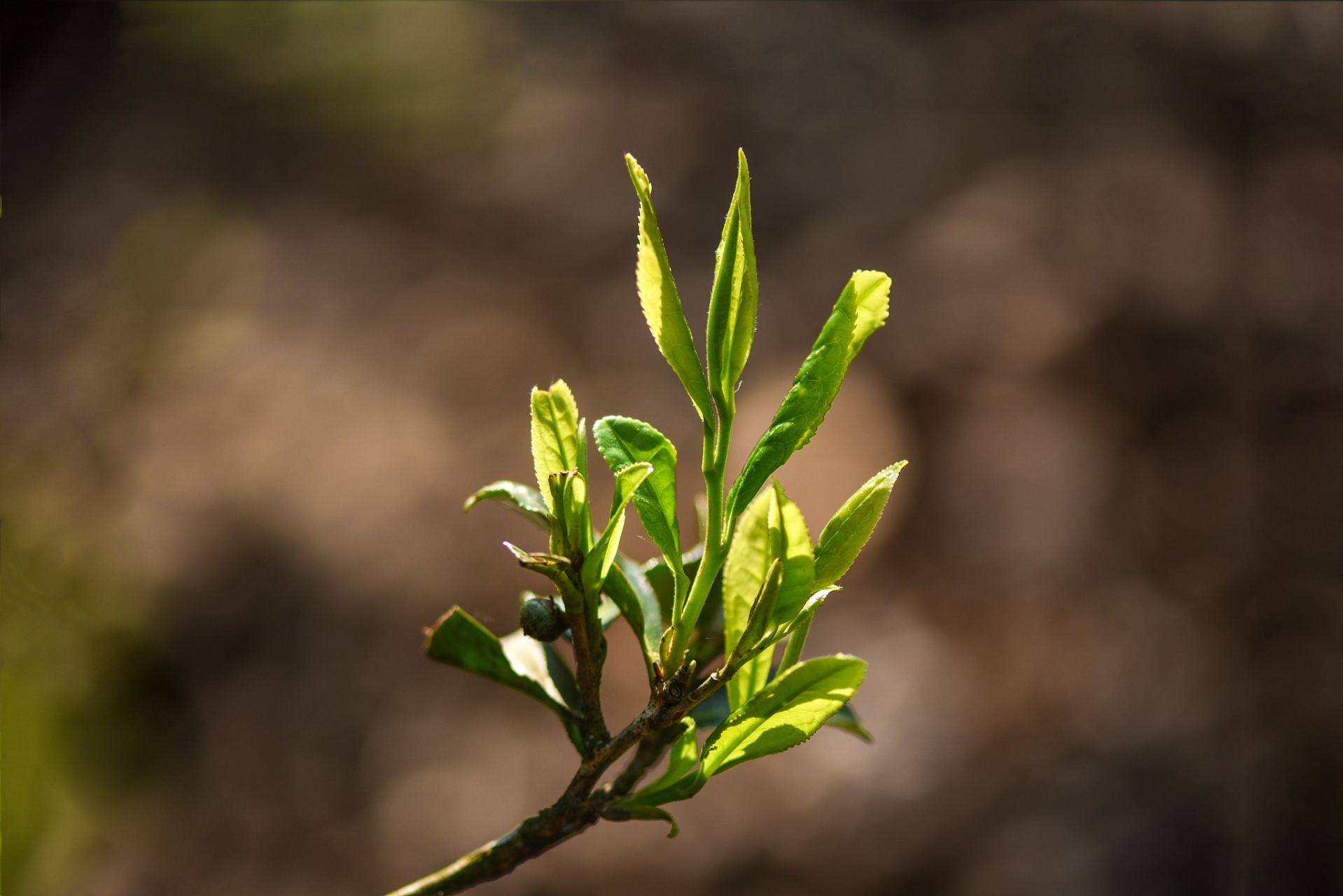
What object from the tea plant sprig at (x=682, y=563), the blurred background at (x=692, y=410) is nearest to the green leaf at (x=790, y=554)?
the tea plant sprig at (x=682, y=563)

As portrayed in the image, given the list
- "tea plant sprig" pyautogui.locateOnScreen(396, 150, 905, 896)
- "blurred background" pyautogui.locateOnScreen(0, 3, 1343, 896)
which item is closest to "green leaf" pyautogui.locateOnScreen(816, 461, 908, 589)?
"tea plant sprig" pyautogui.locateOnScreen(396, 150, 905, 896)

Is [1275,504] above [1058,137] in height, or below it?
below

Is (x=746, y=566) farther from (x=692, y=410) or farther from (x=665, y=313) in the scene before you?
(x=692, y=410)

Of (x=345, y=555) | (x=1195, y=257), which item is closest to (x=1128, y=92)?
(x=1195, y=257)

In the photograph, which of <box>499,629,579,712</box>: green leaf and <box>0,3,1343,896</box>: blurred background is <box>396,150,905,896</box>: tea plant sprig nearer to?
<box>499,629,579,712</box>: green leaf

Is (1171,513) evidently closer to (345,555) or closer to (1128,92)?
(1128,92)

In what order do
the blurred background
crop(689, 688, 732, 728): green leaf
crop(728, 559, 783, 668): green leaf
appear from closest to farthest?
crop(728, 559, 783, 668): green leaf, crop(689, 688, 732, 728): green leaf, the blurred background
